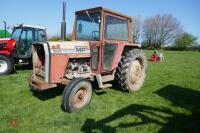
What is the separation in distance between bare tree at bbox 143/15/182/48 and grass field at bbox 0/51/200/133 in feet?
188

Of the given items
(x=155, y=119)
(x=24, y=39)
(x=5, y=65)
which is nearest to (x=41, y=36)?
(x=24, y=39)

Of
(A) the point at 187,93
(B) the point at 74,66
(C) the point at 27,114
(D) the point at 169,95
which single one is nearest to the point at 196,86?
(A) the point at 187,93

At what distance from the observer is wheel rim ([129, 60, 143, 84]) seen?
6.75 meters

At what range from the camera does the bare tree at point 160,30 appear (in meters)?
63.8

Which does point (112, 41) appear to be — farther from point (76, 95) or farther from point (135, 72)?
point (76, 95)

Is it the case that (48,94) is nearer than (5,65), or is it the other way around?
(48,94)

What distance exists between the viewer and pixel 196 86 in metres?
8.12

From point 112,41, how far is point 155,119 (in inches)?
95.0

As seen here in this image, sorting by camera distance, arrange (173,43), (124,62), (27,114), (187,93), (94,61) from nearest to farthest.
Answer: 1. (27,114)
2. (94,61)
3. (124,62)
4. (187,93)
5. (173,43)

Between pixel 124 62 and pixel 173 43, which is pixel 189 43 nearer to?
pixel 173 43

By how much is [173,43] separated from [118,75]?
6146 cm

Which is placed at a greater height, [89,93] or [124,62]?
[124,62]

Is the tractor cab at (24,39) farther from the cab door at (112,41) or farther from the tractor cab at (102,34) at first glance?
the cab door at (112,41)

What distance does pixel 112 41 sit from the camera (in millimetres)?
Answer: 6195
